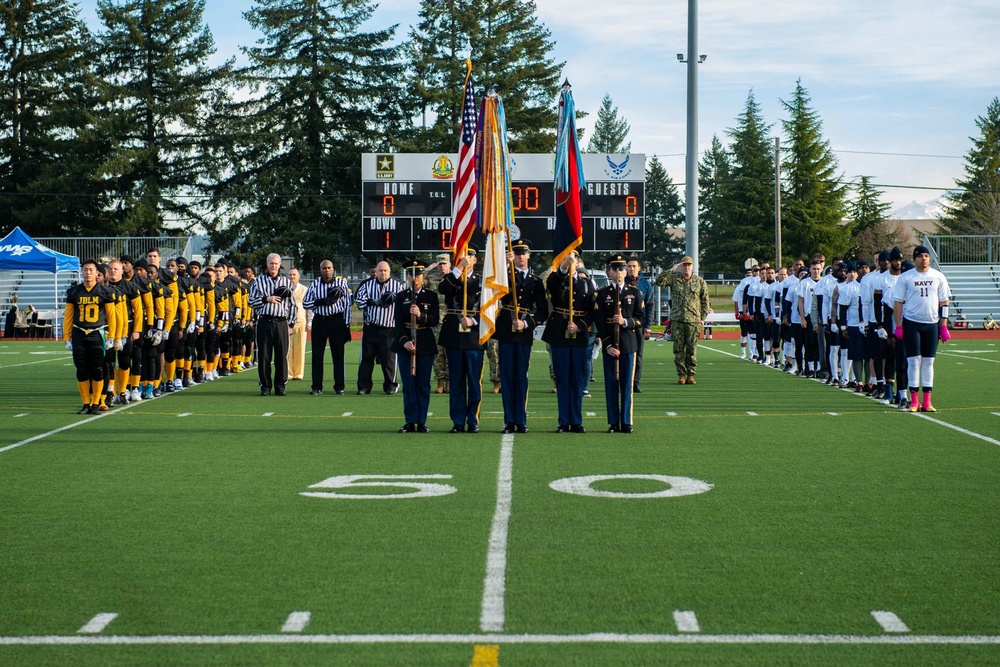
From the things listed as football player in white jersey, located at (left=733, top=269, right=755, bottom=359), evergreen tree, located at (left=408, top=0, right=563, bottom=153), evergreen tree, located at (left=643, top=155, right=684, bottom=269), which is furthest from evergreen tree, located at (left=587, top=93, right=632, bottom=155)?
football player in white jersey, located at (left=733, top=269, right=755, bottom=359)

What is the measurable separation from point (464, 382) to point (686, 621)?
7.73 m

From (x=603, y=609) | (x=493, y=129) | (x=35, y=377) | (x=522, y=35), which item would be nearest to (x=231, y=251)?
(x=522, y=35)

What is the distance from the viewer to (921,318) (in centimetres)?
1542

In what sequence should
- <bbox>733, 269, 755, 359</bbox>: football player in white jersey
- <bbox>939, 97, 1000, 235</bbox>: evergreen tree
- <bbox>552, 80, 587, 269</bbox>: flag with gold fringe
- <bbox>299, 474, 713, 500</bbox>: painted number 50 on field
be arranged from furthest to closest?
<bbox>939, 97, 1000, 235</bbox>: evergreen tree < <bbox>733, 269, 755, 359</bbox>: football player in white jersey < <bbox>552, 80, 587, 269</bbox>: flag with gold fringe < <bbox>299, 474, 713, 500</bbox>: painted number 50 on field

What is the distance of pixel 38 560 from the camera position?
23.2ft

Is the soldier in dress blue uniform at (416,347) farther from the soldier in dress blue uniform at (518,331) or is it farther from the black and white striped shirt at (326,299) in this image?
the black and white striped shirt at (326,299)

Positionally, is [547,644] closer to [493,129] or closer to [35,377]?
[493,129]

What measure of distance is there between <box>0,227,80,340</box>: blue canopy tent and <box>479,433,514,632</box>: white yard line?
32924 millimetres

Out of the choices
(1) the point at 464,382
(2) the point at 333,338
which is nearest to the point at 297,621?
(1) the point at 464,382

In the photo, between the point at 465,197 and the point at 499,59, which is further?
the point at 499,59

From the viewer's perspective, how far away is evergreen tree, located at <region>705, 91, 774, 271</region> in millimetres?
83375

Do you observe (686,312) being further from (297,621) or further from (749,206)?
(749,206)

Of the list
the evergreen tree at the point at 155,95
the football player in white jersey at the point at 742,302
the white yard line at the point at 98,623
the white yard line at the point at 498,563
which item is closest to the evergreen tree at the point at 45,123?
the evergreen tree at the point at 155,95

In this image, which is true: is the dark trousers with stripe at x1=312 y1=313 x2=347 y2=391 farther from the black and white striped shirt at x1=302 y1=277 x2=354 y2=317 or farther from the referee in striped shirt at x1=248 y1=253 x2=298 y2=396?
the referee in striped shirt at x1=248 y1=253 x2=298 y2=396
